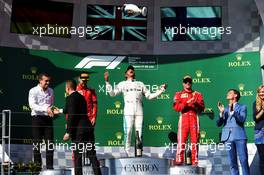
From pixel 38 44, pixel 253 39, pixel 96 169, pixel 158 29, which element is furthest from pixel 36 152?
pixel 253 39

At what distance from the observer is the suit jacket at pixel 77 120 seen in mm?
11820

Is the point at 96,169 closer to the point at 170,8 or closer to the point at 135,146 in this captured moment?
the point at 135,146

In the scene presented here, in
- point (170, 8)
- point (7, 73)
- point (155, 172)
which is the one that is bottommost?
point (155, 172)

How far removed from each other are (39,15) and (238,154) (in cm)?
448

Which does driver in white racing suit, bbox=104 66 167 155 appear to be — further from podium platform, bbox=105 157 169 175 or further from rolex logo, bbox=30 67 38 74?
rolex logo, bbox=30 67 38 74

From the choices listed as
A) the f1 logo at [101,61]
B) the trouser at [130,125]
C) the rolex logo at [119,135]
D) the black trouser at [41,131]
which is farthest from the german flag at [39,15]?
the trouser at [130,125]

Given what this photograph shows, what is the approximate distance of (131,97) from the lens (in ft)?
44.2

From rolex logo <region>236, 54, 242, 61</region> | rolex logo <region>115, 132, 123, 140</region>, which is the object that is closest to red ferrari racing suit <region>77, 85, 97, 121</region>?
rolex logo <region>115, 132, 123, 140</region>

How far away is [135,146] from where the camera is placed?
12.4 meters

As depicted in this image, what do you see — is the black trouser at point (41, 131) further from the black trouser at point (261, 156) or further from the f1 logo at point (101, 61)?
the black trouser at point (261, 156)

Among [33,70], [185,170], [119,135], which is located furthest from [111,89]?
[185,170]

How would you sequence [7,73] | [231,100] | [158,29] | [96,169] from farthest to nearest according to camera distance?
[158,29] → [7,73] → [231,100] → [96,169]

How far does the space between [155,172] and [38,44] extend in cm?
369

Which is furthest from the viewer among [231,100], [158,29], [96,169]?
[158,29]
